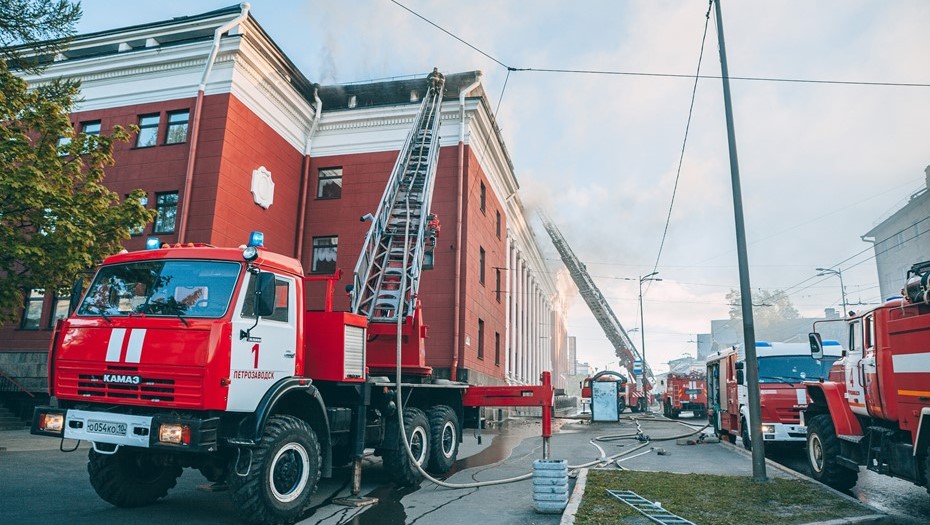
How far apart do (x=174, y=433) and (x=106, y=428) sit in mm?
828

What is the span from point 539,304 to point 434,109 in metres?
35.7

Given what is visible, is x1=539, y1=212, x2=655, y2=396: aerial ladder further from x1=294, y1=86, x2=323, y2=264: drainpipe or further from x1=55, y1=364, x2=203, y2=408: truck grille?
x1=55, y1=364, x2=203, y2=408: truck grille

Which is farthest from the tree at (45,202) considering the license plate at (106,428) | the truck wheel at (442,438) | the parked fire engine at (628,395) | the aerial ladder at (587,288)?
the aerial ladder at (587,288)

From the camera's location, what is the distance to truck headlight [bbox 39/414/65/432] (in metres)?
6.14

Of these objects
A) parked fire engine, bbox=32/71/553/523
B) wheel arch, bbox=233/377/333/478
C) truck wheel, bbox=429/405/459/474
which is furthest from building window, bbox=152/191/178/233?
wheel arch, bbox=233/377/333/478

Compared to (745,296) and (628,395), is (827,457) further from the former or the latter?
(628,395)

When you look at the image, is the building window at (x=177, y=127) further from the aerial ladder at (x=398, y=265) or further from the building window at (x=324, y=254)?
the aerial ladder at (x=398, y=265)

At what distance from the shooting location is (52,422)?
6.18 metres

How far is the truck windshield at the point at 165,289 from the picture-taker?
6387 mm

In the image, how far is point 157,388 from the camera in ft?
19.5

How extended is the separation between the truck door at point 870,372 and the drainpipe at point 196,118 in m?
18.1

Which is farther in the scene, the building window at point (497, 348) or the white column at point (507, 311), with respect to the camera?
the white column at point (507, 311)

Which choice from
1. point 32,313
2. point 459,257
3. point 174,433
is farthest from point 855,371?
point 32,313

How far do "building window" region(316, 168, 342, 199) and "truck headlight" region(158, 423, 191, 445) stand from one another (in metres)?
19.2
